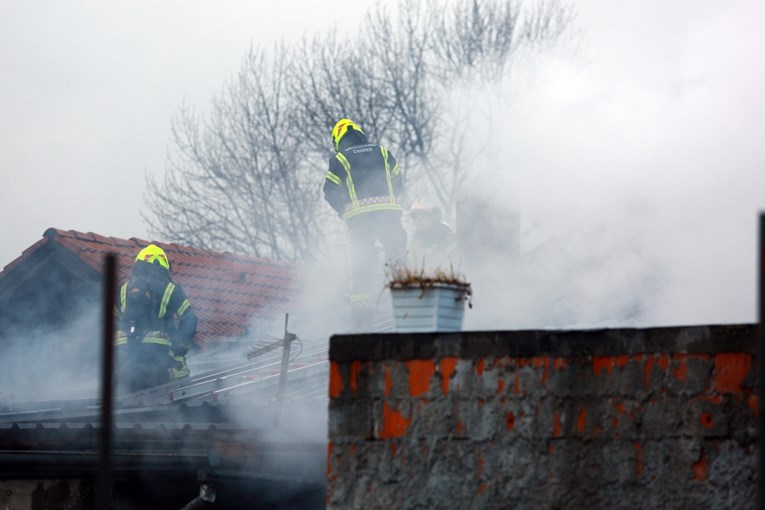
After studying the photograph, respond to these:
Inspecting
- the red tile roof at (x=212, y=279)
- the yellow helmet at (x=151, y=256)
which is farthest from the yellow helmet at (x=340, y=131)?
the red tile roof at (x=212, y=279)

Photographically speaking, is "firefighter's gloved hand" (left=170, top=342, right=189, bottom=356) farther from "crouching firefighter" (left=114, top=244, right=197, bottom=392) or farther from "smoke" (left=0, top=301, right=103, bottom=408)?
"smoke" (left=0, top=301, right=103, bottom=408)

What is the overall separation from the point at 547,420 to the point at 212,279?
38.6 ft

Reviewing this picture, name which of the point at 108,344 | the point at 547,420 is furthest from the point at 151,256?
the point at 108,344

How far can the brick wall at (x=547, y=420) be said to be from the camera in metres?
4.12

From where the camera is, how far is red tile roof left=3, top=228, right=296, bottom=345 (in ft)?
46.1

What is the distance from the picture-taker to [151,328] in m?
10.4

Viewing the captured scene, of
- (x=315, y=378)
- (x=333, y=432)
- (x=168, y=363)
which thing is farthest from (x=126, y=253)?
(x=333, y=432)

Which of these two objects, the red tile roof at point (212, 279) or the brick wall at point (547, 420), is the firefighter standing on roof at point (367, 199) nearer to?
the red tile roof at point (212, 279)

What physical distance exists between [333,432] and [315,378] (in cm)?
393

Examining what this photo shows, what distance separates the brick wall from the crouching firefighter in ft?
19.8

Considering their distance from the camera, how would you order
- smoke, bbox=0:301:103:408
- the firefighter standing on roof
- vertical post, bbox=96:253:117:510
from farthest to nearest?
smoke, bbox=0:301:103:408, the firefighter standing on roof, vertical post, bbox=96:253:117:510

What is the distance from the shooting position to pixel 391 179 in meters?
10.1

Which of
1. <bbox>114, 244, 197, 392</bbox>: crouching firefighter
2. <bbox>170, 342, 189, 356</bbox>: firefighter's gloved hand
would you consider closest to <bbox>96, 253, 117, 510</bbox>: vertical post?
<bbox>114, 244, 197, 392</bbox>: crouching firefighter

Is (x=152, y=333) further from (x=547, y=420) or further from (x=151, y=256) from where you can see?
(x=547, y=420)
